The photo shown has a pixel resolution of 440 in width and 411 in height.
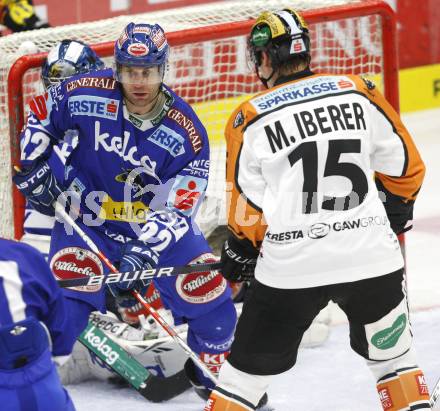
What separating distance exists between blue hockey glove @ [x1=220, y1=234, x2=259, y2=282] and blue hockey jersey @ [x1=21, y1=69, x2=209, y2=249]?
466 millimetres

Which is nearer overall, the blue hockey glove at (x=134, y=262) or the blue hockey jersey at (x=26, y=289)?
the blue hockey jersey at (x=26, y=289)

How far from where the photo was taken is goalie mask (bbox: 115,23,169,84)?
360cm

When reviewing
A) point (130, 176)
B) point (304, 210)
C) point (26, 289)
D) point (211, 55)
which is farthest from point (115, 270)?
point (211, 55)

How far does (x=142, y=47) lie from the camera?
3623 mm

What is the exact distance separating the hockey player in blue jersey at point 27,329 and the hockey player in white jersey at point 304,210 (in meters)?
0.58

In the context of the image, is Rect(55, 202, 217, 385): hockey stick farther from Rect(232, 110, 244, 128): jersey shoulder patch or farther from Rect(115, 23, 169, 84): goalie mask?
Rect(232, 110, 244, 128): jersey shoulder patch

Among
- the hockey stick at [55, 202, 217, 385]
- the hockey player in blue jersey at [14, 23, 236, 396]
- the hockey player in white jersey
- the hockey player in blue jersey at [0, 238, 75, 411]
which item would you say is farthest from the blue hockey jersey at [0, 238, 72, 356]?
the hockey stick at [55, 202, 217, 385]

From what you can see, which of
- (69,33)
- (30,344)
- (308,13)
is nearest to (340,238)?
(30,344)

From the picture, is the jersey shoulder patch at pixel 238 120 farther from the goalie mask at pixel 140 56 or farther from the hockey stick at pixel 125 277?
the goalie mask at pixel 140 56

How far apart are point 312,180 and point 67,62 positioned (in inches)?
55.8

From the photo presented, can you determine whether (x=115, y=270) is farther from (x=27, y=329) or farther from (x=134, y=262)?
(x=27, y=329)

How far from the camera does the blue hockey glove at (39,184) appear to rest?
12.3ft

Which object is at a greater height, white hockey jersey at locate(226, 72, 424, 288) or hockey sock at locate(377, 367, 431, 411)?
white hockey jersey at locate(226, 72, 424, 288)

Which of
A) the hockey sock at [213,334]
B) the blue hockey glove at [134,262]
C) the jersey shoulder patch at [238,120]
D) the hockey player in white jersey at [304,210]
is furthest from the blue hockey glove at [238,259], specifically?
the hockey sock at [213,334]
